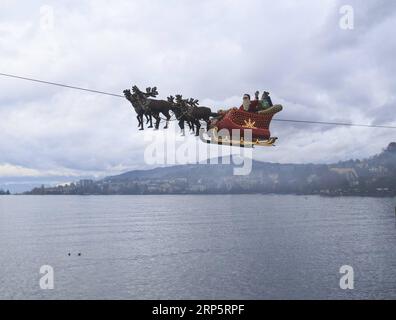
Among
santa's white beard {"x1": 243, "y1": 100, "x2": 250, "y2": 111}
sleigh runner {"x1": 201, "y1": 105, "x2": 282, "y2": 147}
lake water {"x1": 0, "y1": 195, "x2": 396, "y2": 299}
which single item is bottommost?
lake water {"x1": 0, "y1": 195, "x2": 396, "y2": 299}

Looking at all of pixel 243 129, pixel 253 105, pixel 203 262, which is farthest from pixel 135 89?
pixel 203 262

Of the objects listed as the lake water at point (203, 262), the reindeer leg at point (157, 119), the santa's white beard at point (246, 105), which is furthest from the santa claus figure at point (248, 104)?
the lake water at point (203, 262)

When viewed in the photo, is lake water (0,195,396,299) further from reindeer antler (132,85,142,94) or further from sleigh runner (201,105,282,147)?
reindeer antler (132,85,142,94)

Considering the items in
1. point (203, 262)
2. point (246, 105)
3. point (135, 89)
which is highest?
point (135, 89)

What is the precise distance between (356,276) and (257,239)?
5221 centimetres

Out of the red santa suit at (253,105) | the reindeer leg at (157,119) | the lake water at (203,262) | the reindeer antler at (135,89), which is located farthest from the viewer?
the lake water at (203,262)

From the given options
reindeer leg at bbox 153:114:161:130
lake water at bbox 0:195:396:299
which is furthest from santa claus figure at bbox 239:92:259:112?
lake water at bbox 0:195:396:299

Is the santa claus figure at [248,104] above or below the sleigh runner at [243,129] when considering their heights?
above

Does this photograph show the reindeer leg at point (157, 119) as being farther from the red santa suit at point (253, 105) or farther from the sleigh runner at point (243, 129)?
the red santa suit at point (253, 105)

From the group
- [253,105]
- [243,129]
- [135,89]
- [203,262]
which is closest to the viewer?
[135,89]

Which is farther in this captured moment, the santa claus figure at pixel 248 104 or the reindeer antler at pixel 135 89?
the santa claus figure at pixel 248 104

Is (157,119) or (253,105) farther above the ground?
(253,105)

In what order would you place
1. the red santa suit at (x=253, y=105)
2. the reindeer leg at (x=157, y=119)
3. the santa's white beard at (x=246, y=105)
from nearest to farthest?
the reindeer leg at (x=157, y=119), the santa's white beard at (x=246, y=105), the red santa suit at (x=253, y=105)

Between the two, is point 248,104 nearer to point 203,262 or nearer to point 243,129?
point 243,129
